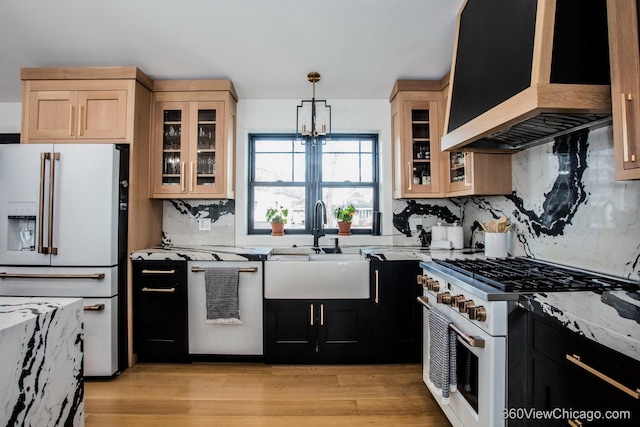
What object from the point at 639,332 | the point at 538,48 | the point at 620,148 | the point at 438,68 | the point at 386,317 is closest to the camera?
the point at 639,332

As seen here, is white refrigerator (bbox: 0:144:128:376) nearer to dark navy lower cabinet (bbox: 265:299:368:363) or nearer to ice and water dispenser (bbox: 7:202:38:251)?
ice and water dispenser (bbox: 7:202:38:251)

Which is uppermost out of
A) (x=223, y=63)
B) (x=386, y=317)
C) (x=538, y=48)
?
(x=223, y=63)

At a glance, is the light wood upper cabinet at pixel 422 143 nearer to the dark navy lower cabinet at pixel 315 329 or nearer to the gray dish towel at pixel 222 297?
the dark navy lower cabinet at pixel 315 329

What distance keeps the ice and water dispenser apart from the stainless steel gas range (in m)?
2.89

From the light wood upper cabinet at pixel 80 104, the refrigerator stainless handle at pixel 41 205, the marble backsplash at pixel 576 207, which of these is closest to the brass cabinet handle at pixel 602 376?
the marble backsplash at pixel 576 207

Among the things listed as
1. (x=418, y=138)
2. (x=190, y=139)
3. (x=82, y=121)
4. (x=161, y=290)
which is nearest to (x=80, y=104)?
(x=82, y=121)

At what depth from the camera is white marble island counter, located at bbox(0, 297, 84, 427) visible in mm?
1100

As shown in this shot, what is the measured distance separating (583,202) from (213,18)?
97.9 inches

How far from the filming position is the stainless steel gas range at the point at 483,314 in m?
1.30

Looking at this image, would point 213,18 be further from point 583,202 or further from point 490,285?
point 583,202

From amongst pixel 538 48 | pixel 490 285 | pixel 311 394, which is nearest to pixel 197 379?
pixel 311 394

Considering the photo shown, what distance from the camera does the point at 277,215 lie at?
3.33 m

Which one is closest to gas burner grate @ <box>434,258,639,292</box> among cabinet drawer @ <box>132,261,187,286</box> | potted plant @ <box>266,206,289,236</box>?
potted plant @ <box>266,206,289,236</box>

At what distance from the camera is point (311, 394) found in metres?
2.18
